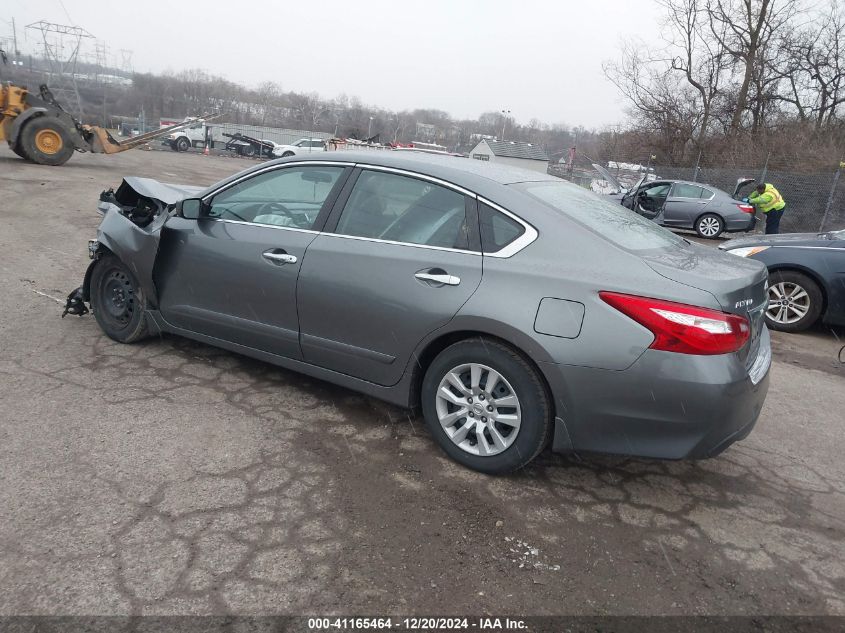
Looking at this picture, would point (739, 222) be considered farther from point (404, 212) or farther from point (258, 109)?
point (258, 109)

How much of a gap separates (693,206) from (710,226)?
682 millimetres

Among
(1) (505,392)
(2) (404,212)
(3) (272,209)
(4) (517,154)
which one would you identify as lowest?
(1) (505,392)

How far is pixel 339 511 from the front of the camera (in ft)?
9.18

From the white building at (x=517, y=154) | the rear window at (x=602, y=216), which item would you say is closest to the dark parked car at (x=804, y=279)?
the rear window at (x=602, y=216)

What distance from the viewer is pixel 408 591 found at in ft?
7.66

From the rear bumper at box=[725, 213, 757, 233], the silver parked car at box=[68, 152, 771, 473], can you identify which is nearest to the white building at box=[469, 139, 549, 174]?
the rear bumper at box=[725, 213, 757, 233]

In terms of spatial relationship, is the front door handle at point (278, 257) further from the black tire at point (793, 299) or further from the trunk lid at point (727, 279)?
the black tire at point (793, 299)

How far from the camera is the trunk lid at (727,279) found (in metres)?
2.82

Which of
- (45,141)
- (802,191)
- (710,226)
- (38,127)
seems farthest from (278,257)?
(802,191)

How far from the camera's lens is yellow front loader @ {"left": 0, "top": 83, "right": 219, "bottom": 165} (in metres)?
15.5

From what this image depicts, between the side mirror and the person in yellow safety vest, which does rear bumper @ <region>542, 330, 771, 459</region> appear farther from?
the person in yellow safety vest

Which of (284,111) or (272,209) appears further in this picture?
(284,111)

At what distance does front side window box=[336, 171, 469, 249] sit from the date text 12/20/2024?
5.78ft

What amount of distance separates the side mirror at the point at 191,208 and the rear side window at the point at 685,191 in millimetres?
15096
